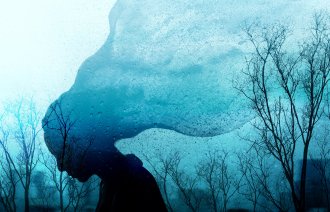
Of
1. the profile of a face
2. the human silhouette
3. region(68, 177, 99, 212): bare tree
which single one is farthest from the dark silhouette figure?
region(68, 177, 99, 212): bare tree

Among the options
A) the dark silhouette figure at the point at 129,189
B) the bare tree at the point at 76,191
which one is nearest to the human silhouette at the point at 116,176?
the dark silhouette figure at the point at 129,189

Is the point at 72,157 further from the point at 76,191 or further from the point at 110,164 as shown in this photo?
the point at 76,191

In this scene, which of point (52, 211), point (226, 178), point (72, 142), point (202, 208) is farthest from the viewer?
point (202, 208)

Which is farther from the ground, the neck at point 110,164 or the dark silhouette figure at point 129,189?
the neck at point 110,164

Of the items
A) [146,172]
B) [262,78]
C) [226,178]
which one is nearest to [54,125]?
[146,172]

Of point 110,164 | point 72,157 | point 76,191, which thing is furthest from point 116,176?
point 76,191

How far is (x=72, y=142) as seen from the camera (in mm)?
13281

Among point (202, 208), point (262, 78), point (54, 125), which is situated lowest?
point (202, 208)

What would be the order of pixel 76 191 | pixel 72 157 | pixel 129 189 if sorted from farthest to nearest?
pixel 76 191
pixel 72 157
pixel 129 189

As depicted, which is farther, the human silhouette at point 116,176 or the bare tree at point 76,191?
the bare tree at point 76,191

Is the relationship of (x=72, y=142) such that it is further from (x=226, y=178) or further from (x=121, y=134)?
(x=226, y=178)

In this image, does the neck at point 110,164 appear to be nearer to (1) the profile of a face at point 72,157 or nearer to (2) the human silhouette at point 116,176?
(2) the human silhouette at point 116,176

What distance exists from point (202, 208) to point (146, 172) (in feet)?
138

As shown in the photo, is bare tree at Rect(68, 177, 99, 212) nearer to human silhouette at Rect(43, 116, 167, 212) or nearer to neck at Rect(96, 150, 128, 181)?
human silhouette at Rect(43, 116, 167, 212)
